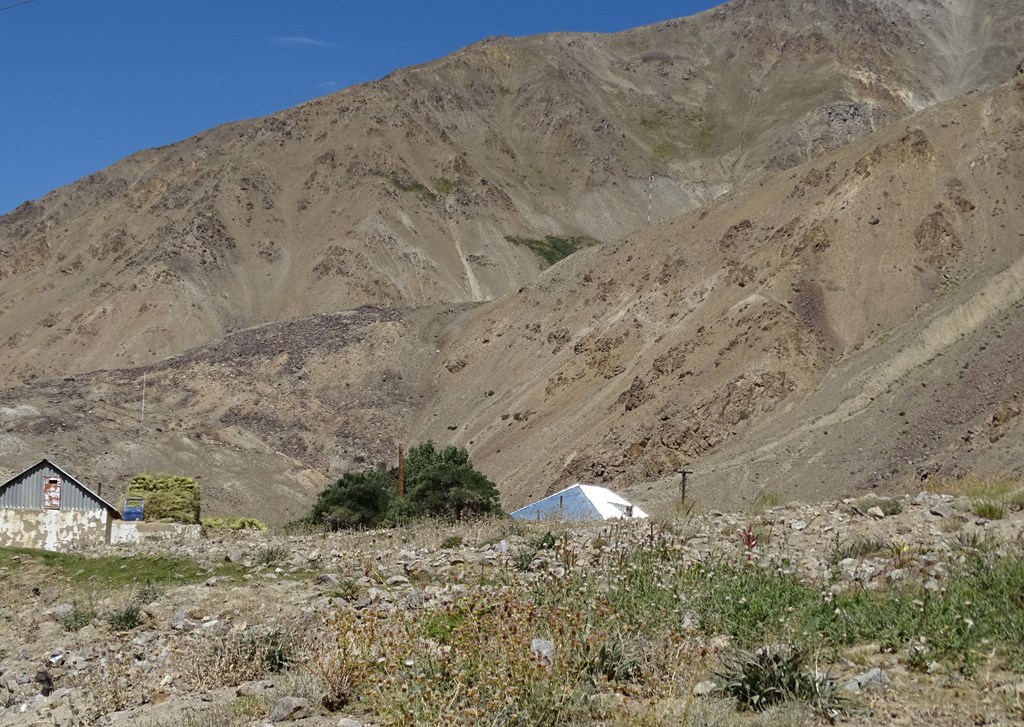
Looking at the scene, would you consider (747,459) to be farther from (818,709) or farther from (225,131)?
(225,131)

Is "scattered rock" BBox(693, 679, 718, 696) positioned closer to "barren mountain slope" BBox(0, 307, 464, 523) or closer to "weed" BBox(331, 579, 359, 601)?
"weed" BBox(331, 579, 359, 601)

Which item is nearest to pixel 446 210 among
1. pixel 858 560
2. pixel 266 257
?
pixel 266 257

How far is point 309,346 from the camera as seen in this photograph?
233 feet

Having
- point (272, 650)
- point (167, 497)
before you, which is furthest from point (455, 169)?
point (272, 650)

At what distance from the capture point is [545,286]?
216 feet

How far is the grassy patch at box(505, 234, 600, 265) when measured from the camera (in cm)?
10244

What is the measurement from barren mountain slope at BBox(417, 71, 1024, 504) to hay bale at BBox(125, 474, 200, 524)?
44.8 feet

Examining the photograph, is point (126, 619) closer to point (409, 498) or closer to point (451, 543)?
point (451, 543)

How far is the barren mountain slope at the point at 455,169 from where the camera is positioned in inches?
3492

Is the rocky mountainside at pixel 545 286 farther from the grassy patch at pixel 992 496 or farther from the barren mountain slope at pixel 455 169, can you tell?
the grassy patch at pixel 992 496

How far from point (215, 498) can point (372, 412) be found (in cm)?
1614

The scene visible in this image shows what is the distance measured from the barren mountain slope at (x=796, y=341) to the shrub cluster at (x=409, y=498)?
638 centimetres

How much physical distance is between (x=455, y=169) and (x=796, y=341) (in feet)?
225

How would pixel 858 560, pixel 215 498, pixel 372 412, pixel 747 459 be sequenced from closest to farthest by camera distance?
pixel 858 560
pixel 747 459
pixel 215 498
pixel 372 412
